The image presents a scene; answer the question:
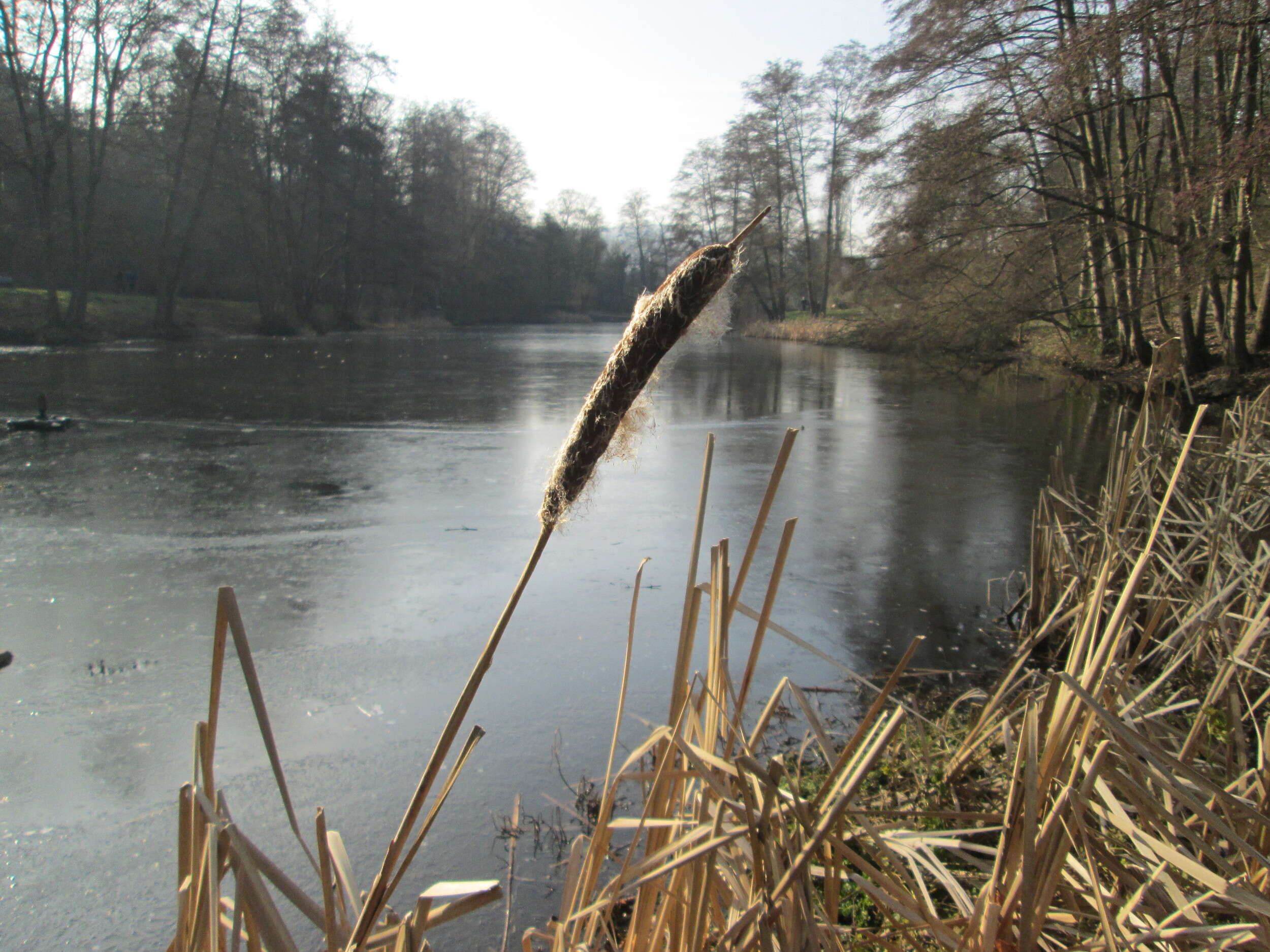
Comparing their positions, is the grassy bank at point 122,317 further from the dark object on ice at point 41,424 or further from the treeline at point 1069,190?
the treeline at point 1069,190

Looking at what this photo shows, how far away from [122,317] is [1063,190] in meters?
30.9

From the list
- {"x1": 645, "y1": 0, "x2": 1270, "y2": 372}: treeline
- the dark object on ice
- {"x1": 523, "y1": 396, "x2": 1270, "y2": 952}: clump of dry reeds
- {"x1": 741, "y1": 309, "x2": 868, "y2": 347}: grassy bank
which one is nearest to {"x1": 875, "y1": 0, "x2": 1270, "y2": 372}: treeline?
{"x1": 645, "y1": 0, "x2": 1270, "y2": 372}: treeline

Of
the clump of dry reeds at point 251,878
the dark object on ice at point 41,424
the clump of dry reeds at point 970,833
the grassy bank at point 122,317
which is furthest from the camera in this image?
the grassy bank at point 122,317

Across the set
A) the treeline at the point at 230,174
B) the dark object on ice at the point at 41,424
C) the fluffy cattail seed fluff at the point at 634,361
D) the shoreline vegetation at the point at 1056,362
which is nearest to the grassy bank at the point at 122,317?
the treeline at the point at 230,174

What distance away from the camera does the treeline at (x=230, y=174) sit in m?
26.4


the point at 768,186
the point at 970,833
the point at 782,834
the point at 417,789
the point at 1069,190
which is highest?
the point at 768,186

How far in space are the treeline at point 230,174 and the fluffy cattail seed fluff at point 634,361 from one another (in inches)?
1195

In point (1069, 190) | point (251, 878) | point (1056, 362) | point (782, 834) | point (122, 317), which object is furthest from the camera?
point (122, 317)

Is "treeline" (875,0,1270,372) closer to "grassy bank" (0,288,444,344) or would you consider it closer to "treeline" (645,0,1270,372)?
"treeline" (645,0,1270,372)

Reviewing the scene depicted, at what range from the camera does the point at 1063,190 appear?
14414 millimetres

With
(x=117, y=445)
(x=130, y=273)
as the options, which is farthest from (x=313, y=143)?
(x=117, y=445)

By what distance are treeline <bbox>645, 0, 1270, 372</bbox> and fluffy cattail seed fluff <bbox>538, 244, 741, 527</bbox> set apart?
10.7 metres

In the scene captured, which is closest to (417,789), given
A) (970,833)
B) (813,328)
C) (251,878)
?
(251,878)

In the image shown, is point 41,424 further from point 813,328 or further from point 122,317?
point 813,328
